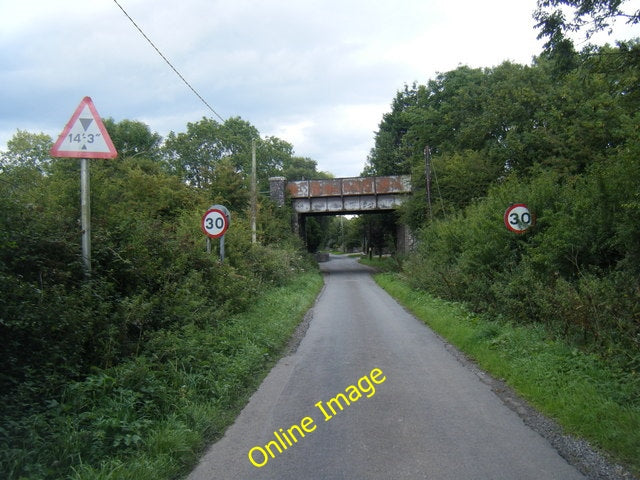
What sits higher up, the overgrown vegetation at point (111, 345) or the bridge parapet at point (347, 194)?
the bridge parapet at point (347, 194)

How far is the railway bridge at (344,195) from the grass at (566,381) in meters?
26.9

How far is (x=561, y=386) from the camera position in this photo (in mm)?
6027

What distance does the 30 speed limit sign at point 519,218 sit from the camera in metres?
11.2

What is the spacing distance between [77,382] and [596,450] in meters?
5.14

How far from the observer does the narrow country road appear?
4.14 m

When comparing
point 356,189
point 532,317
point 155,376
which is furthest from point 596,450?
point 356,189

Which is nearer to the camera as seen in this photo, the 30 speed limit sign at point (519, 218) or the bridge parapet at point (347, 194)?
the 30 speed limit sign at point (519, 218)

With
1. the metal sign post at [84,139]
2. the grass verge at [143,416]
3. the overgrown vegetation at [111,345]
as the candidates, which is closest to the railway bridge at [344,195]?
the overgrown vegetation at [111,345]

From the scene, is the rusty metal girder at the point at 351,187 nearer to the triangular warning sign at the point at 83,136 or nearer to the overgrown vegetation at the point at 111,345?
the overgrown vegetation at the point at 111,345

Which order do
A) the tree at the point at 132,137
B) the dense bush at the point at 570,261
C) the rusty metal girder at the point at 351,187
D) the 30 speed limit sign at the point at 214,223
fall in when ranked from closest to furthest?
the dense bush at the point at 570,261 < the 30 speed limit sign at the point at 214,223 < the rusty metal girder at the point at 351,187 < the tree at the point at 132,137

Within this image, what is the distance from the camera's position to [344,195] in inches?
1470

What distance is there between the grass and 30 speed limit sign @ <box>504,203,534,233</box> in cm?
244

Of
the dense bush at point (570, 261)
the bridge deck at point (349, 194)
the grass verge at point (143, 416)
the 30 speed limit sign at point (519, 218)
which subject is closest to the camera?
the grass verge at point (143, 416)

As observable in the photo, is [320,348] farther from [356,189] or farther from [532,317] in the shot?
[356,189]
